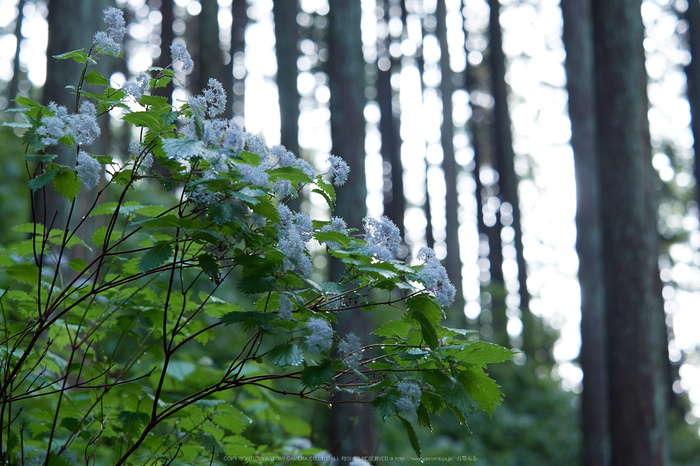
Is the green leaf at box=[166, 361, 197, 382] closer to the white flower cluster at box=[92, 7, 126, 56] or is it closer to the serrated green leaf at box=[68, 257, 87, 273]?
the serrated green leaf at box=[68, 257, 87, 273]

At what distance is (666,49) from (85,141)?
72.7 feet

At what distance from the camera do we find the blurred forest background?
19.5 ft

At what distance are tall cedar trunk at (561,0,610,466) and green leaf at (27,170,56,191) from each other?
6060 mm

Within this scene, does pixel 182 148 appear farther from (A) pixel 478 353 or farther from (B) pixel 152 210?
(A) pixel 478 353

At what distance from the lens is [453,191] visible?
62.7 feet

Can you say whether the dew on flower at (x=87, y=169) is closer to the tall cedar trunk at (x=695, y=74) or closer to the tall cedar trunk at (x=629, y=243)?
the tall cedar trunk at (x=629, y=243)

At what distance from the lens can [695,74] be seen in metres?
16.1

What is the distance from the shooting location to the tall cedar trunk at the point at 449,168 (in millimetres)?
17609

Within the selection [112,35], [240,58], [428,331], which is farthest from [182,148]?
[240,58]

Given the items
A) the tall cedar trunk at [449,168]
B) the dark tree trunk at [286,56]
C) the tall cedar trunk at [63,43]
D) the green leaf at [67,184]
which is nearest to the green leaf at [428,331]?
the green leaf at [67,184]

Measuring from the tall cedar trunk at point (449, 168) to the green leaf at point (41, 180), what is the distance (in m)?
14.5

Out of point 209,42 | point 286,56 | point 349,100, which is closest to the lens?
point 349,100

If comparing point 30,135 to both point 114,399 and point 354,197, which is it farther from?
point 354,197

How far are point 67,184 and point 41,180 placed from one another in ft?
0.30
